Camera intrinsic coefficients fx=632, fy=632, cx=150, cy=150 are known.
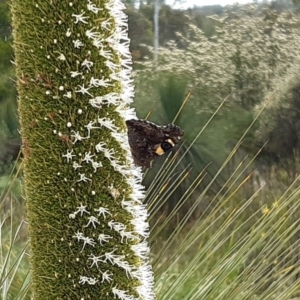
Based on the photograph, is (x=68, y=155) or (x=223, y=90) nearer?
(x=68, y=155)

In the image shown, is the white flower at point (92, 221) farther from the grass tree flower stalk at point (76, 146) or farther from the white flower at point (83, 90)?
the white flower at point (83, 90)

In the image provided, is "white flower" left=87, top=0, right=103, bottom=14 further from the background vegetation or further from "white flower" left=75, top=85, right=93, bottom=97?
the background vegetation

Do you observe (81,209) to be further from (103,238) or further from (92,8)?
(92,8)

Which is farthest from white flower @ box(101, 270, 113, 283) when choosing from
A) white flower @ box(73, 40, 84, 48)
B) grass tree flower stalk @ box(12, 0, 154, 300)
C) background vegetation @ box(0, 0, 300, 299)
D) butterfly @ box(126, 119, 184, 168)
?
background vegetation @ box(0, 0, 300, 299)

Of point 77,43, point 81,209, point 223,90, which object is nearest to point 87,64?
point 77,43

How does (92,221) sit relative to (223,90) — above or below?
above

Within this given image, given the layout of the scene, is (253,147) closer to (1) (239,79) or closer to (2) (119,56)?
(1) (239,79)
